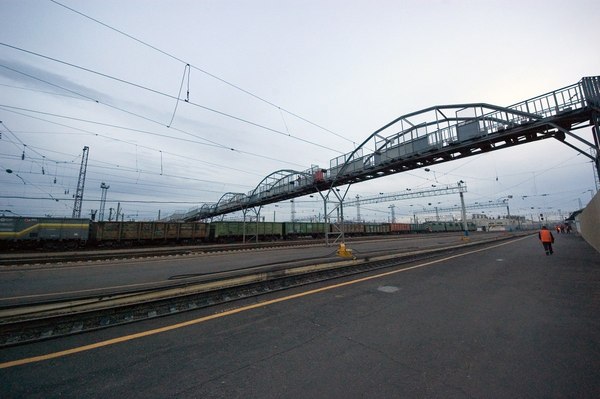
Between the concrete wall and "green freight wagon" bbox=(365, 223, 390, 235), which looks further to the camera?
"green freight wagon" bbox=(365, 223, 390, 235)

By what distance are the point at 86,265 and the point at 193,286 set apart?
10884 millimetres

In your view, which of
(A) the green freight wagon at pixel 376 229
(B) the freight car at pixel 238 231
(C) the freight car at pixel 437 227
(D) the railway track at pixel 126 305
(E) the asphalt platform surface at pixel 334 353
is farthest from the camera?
(C) the freight car at pixel 437 227

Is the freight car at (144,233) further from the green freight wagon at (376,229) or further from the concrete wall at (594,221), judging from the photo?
the concrete wall at (594,221)

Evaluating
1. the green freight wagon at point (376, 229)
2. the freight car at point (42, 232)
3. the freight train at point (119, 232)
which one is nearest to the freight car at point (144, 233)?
the freight train at point (119, 232)

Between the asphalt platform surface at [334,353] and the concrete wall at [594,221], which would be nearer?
the asphalt platform surface at [334,353]

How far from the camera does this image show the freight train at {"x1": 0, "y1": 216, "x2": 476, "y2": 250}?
922 inches

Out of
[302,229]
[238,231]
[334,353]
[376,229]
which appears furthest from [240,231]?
[334,353]

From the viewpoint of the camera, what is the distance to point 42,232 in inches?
955

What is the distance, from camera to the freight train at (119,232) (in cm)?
2342

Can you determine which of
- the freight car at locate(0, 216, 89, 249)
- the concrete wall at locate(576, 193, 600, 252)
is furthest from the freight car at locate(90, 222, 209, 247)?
the concrete wall at locate(576, 193, 600, 252)

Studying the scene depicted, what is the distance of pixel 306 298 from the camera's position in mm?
5785

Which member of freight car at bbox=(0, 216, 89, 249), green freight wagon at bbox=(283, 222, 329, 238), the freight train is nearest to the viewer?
freight car at bbox=(0, 216, 89, 249)

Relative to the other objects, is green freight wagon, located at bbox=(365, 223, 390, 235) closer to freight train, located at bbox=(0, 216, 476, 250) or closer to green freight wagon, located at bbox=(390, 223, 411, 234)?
green freight wagon, located at bbox=(390, 223, 411, 234)

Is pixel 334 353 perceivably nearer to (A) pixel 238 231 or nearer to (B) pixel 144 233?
(B) pixel 144 233
